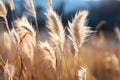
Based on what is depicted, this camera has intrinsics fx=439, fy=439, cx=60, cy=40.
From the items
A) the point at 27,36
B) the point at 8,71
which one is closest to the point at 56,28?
the point at 27,36

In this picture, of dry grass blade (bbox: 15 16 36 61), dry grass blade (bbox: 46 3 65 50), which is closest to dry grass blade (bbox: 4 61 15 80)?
dry grass blade (bbox: 15 16 36 61)

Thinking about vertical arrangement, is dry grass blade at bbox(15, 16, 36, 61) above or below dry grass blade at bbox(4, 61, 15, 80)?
above

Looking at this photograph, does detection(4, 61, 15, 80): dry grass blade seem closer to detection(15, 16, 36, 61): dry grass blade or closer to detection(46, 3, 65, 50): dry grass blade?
detection(15, 16, 36, 61): dry grass blade

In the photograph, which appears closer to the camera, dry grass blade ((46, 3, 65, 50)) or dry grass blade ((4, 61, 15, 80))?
dry grass blade ((4, 61, 15, 80))

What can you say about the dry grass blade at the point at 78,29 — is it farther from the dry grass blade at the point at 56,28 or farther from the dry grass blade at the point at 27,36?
the dry grass blade at the point at 27,36

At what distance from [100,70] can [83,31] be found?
2729 millimetres

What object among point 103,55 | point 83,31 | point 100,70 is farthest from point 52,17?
point 103,55

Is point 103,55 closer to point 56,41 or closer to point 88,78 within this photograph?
point 88,78

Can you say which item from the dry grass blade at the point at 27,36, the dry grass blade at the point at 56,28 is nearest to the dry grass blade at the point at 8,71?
the dry grass blade at the point at 27,36

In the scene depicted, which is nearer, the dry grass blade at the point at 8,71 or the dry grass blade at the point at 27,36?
the dry grass blade at the point at 8,71

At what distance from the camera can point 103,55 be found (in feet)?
17.8

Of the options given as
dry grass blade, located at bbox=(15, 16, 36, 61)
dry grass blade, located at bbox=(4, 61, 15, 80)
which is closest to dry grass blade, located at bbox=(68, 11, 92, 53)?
dry grass blade, located at bbox=(15, 16, 36, 61)

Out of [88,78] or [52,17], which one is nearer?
[52,17]

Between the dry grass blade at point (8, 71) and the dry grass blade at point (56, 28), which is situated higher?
the dry grass blade at point (56, 28)
